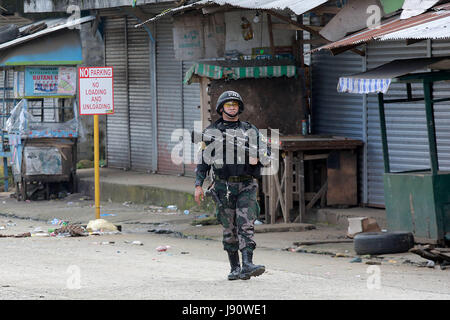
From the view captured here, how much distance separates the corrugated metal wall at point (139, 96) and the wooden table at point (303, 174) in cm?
669

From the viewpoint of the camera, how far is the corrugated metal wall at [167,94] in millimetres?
20688

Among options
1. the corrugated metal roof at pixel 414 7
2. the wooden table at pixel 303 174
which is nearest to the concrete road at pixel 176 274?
the wooden table at pixel 303 174

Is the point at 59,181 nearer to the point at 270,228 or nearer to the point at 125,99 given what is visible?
the point at 125,99

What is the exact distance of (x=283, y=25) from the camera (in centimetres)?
1553

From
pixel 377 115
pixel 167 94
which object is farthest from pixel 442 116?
pixel 167 94

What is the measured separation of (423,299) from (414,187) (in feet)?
13.5

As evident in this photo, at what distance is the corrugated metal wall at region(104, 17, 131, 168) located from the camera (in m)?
22.6

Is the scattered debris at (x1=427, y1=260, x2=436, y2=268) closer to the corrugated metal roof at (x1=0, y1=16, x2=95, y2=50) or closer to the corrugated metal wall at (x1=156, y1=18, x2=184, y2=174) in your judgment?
the corrugated metal wall at (x1=156, y1=18, x2=184, y2=174)

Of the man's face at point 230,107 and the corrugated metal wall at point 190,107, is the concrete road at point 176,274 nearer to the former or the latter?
the man's face at point 230,107

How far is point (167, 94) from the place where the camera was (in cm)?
2111

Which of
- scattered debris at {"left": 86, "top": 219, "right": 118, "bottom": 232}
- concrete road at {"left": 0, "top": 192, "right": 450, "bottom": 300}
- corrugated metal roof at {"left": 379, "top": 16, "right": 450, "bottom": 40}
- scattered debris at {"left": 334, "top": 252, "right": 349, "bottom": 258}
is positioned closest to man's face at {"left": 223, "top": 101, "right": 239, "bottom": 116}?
concrete road at {"left": 0, "top": 192, "right": 450, "bottom": 300}
